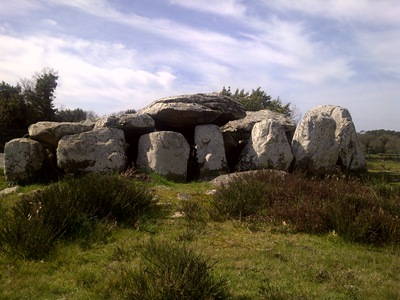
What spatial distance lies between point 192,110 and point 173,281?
10255 mm

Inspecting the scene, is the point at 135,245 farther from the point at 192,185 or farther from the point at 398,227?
the point at 192,185

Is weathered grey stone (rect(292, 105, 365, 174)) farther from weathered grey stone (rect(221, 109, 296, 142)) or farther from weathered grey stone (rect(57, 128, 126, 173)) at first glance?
weathered grey stone (rect(57, 128, 126, 173))

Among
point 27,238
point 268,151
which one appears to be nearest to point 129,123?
point 268,151

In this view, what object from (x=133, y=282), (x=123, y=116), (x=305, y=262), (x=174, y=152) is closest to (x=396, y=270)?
(x=305, y=262)

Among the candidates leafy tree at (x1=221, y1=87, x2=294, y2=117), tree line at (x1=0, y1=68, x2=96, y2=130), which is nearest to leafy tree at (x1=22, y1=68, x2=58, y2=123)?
tree line at (x1=0, y1=68, x2=96, y2=130)

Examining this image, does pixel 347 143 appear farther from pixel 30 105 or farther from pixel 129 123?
pixel 30 105

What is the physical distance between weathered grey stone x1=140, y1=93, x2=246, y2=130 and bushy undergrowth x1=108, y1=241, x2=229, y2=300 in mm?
9819

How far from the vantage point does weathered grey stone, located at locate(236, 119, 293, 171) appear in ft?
43.4

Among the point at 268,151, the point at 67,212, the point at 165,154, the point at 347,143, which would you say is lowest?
the point at 67,212

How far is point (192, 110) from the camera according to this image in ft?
44.8

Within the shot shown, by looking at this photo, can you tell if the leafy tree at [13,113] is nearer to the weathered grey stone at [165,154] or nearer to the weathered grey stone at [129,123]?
the weathered grey stone at [129,123]

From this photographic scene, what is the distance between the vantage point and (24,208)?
6.43 m

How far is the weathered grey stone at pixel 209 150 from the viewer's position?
13032 millimetres

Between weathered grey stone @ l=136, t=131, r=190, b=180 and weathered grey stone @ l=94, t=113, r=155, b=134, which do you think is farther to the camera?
weathered grey stone @ l=94, t=113, r=155, b=134
